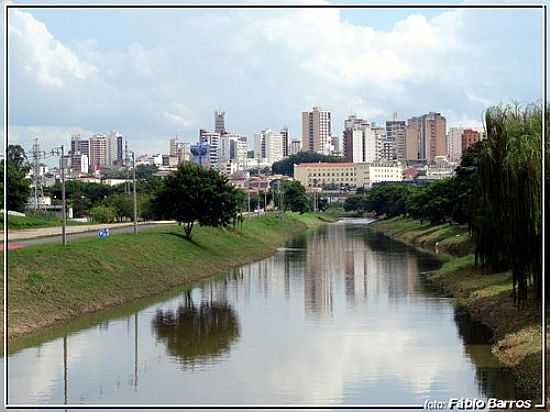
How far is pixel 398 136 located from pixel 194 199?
351 feet

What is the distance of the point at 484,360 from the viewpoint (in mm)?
18328

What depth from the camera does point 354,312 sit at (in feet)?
86.9

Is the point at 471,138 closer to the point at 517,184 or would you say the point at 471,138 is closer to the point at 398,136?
the point at 517,184

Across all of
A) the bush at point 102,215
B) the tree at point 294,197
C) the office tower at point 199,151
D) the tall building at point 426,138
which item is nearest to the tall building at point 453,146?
the tall building at point 426,138

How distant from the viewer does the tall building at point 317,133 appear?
140 meters

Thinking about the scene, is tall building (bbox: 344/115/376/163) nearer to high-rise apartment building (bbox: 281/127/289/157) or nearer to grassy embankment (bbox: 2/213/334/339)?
high-rise apartment building (bbox: 281/127/289/157)

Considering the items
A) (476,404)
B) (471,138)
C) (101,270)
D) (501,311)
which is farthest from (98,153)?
(476,404)

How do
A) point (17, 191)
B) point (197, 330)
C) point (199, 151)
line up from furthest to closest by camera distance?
point (199, 151), point (17, 191), point (197, 330)

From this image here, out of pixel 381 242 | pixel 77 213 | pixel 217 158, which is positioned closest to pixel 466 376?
pixel 381 242

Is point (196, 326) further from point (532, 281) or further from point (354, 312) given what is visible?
point (532, 281)

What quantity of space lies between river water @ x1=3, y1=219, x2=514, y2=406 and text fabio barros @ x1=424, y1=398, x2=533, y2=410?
0.59 m

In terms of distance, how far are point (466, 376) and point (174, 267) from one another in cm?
2237

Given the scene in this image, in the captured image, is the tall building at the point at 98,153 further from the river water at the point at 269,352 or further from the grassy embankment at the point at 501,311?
the river water at the point at 269,352

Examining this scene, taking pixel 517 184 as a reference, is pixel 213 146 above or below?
above
